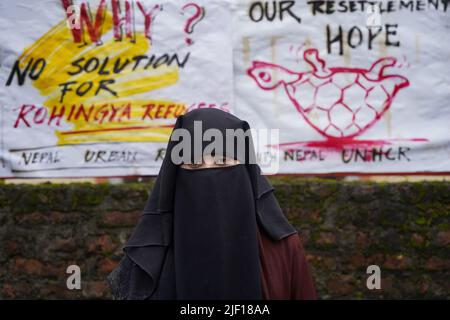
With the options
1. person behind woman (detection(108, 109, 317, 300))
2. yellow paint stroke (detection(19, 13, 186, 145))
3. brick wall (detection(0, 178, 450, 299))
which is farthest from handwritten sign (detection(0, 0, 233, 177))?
person behind woman (detection(108, 109, 317, 300))

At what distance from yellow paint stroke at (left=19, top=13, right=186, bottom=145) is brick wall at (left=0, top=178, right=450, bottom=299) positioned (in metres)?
0.39

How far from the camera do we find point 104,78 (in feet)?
12.5

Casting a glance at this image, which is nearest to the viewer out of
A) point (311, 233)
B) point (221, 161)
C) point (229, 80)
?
point (221, 161)

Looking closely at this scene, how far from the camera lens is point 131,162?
150 inches

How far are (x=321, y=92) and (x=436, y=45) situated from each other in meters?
0.87

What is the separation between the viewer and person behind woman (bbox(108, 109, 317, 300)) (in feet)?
6.62

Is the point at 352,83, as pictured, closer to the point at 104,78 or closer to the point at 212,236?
the point at 104,78

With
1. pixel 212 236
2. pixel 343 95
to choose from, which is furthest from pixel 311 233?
pixel 212 236

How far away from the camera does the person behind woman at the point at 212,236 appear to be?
6.62 ft

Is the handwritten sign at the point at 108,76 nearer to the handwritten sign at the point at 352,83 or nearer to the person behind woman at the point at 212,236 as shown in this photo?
the handwritten sign at the point at 352,83

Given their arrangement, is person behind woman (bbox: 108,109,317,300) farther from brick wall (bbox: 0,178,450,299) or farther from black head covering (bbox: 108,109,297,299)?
brick wall (bbox: 0,178,450,299)

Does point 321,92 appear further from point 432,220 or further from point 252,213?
point 252,213

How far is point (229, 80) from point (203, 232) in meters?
1.94

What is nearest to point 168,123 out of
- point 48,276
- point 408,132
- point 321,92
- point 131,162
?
point 131,162
